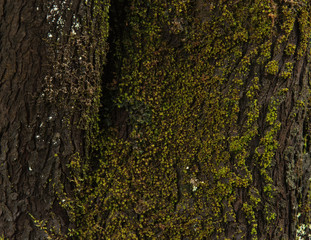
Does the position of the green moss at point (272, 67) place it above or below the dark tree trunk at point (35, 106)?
above

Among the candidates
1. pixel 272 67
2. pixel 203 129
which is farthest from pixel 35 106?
pixel 272 67

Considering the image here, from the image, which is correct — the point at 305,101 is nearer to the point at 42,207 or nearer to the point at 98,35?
the point at 98,35

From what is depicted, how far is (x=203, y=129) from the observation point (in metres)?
2.07

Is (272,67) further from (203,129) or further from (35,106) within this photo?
(35,106)

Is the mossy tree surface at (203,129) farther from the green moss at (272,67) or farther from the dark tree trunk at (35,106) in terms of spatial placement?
the dark tree trunk at (35,106)

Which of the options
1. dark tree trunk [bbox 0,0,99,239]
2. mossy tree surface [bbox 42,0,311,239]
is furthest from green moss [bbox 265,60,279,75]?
dark tree trunk [bbox 0,0,99,239]

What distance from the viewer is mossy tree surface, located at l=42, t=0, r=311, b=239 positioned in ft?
6.58

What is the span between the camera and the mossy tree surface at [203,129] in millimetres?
2006

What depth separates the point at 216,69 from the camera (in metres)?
2.06

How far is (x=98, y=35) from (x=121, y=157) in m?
0.74

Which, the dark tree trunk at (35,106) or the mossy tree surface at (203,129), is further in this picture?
the mossy tree surface at (203,129)

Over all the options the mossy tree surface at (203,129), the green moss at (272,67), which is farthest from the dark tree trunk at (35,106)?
the green moss at (272,67)

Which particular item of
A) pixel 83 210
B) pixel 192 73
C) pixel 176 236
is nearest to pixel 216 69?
pixel 192 73

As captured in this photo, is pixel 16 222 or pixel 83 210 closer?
pixel 16 222
